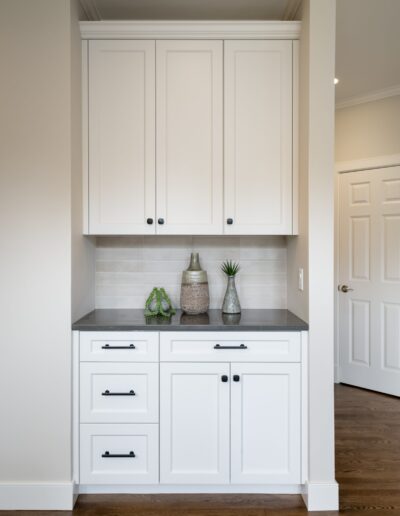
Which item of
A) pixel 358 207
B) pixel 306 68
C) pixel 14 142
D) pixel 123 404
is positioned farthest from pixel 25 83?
pixel 358 207

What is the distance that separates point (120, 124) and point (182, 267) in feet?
3.16

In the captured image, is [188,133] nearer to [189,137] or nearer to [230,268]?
[189,137]

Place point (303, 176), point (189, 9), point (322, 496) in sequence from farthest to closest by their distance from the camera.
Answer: point (189, 9) → point (303, 176) → point (322, 496)

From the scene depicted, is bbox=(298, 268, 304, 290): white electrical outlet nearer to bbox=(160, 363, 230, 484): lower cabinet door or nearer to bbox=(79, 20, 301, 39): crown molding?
bbox=(160, 363, 230, 484): lower cabinet door

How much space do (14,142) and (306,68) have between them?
1582 millimetres

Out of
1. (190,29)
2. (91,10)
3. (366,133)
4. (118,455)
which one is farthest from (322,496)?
(366,133)

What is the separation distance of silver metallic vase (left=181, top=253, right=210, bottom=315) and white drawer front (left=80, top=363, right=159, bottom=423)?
0.45m

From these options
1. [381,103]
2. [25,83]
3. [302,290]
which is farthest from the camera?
[381,103]

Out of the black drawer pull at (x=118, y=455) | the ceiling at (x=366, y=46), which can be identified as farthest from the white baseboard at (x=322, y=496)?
the ceiling at (x=366, y=46)

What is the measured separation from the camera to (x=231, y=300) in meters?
2.34

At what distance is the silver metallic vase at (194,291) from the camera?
7.68 ft

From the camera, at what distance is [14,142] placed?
200 cm

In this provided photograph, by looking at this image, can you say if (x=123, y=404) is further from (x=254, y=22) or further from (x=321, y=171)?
(x=254, y=22)

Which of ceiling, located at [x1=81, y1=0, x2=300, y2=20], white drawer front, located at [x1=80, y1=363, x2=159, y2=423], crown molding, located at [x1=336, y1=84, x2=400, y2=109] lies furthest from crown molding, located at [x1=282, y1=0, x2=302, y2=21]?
white drawer front, located at [x1=80, y1=363, x2=159, y2=423]
